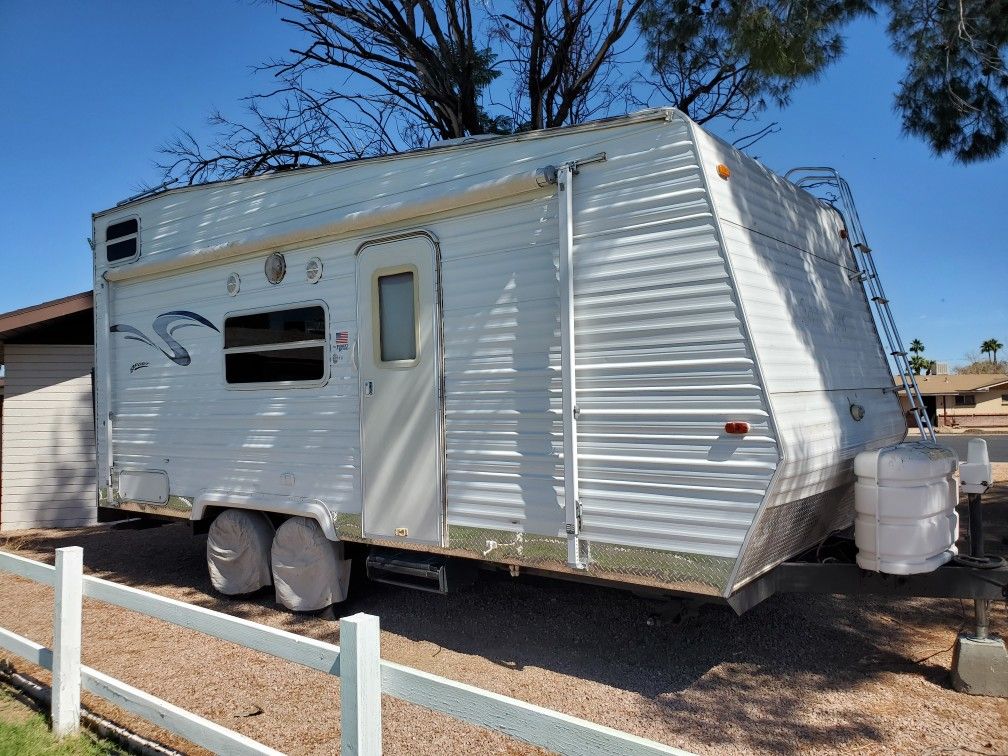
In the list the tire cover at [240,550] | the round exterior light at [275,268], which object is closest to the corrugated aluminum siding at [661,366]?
the round exterior light at [275,268]

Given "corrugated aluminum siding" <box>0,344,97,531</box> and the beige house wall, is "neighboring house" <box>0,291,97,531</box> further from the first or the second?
the beige house wall

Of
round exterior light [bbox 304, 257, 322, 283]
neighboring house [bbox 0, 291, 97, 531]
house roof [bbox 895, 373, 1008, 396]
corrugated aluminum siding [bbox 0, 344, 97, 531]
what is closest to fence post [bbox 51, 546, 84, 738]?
round exterior light [bbox 304, 257, 322, 283]

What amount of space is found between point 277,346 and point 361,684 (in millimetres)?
3423

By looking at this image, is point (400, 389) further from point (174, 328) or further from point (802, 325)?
point (174, 328)

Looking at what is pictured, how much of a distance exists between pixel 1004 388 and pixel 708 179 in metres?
52.4

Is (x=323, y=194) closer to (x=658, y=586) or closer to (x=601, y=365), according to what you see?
(x=601, y=365)

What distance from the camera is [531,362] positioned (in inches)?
169

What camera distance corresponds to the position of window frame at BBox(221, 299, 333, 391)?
17.3ft

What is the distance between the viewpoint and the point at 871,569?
382cm

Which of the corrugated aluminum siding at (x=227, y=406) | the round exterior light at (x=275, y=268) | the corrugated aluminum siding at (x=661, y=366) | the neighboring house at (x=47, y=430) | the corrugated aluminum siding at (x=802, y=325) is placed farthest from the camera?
the neighboring house at (x=47, y=430)

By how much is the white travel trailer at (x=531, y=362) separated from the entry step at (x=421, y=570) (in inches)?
1.0

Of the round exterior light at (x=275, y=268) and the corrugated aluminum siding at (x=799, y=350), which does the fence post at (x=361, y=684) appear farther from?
the round exterior light at (x=275, y=268)

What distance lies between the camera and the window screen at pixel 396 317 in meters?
4.88

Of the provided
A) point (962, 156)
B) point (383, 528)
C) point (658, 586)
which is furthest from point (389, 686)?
point (962, 156)
